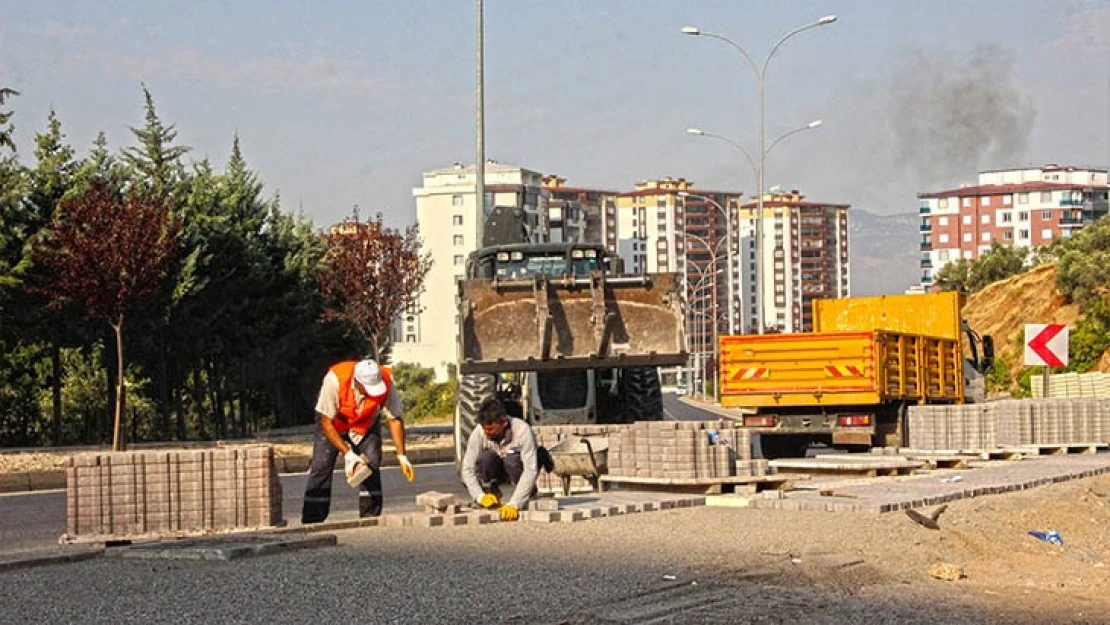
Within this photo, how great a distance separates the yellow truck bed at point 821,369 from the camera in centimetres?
2652

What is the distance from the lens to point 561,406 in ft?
73.7

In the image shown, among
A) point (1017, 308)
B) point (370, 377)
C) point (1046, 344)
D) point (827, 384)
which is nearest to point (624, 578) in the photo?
point (370, 377)

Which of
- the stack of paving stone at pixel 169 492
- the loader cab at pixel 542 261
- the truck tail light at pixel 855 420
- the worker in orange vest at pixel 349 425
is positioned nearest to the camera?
the stack of paving stone at pixel 169 492

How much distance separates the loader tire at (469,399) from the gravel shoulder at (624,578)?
700 centimetres

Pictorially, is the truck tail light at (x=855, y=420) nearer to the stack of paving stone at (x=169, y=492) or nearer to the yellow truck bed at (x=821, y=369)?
the yellow truck bed at (x=821, y=369)

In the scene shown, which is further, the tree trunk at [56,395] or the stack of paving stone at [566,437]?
the tree trunk at [56,395]

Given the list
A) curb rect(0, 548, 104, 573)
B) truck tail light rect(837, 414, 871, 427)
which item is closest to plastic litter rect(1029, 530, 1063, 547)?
curb rect(0, 548, 104, 573)

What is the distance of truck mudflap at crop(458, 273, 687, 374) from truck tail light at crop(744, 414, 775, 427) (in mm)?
5852

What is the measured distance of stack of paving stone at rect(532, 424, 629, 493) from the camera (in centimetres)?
1972

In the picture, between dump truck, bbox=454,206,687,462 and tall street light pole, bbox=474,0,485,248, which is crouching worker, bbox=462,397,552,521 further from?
tall street light pole, bbox=474,0,485,248

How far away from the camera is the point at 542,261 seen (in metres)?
Answer: 23.8

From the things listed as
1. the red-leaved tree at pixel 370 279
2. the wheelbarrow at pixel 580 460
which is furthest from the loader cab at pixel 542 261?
the red-leaved tree at pixel 370 279

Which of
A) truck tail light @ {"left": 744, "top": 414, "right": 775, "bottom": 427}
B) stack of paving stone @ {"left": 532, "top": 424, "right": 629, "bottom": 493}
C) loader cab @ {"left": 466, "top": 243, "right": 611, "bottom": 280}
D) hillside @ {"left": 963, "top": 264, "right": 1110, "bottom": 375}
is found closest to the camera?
stack of paving stone @ {"left": 532, "top": 424, "right": 629, "bottom": 493}

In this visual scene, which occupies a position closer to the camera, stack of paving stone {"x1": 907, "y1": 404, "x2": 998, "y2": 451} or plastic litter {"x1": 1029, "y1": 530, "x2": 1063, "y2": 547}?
plastic litter {"x1": 1029, "y1": 530, "x2": 1063, "y2": 547}
